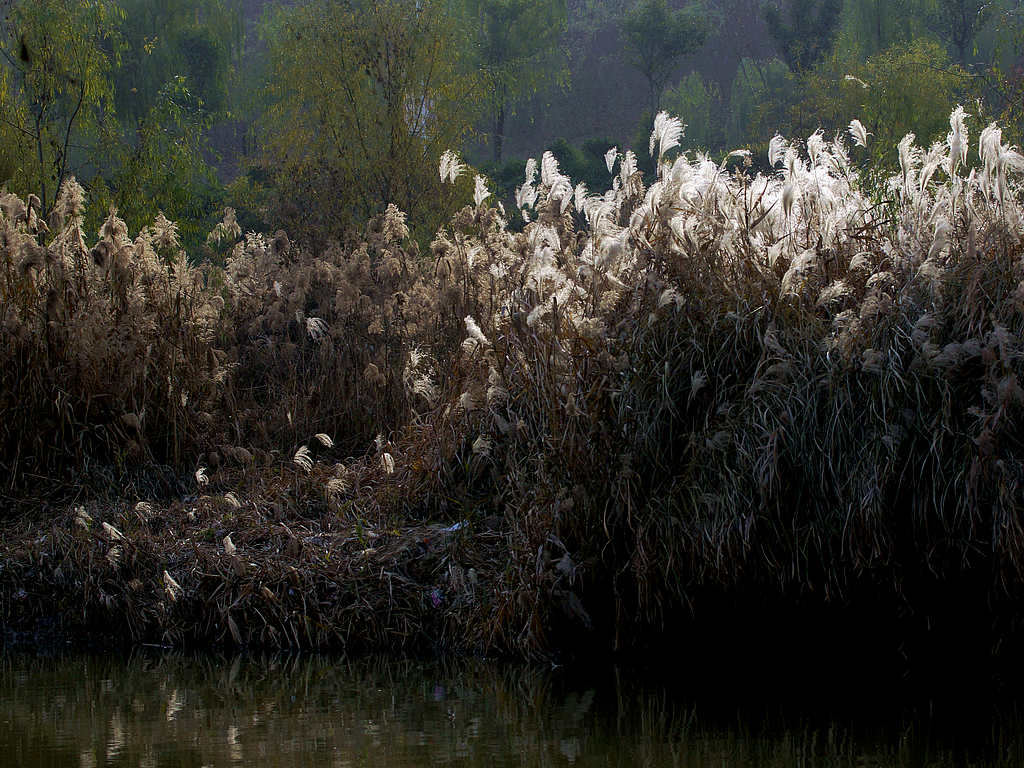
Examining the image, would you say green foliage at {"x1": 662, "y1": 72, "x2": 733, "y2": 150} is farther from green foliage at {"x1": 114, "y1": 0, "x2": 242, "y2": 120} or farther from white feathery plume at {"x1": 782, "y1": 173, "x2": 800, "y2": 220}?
white feathery plume at {"x1": 782, "y1": 173, "x2": 800, "y2": 220}

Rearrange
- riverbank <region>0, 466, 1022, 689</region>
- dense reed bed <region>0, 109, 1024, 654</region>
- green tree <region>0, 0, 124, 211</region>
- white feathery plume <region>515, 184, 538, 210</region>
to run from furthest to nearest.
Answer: green tree <region>0, 0, 124, 211</region> → white feathery plume <region>515, 184, 538, 210</region> → riverbank <region>0, 466, 1022, 689</region> → dense reed bed <region>0, 109, 1024, 654</region>

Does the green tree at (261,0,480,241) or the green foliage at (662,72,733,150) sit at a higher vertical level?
the green foliage at (662,72,733,150)

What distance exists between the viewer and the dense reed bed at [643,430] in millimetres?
4664

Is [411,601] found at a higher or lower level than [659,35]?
lower

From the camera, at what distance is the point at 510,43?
153 ft

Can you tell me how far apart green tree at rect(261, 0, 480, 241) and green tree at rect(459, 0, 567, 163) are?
24.6 m

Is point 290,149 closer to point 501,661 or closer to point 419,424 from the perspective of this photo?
point 419,424

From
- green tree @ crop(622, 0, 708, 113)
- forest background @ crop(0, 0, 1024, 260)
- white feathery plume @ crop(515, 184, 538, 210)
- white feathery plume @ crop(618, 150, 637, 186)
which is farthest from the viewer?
green tree @ crop(622, 0, 708, 113)

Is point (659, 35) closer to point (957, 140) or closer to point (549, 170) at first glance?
point (549, 170)

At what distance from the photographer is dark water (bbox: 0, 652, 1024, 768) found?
12.1ft

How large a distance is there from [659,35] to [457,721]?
4701 centimetres

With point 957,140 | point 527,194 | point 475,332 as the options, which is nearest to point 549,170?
point 527,194

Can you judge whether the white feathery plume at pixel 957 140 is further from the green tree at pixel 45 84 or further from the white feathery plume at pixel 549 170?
the green tree at pixel 45 84

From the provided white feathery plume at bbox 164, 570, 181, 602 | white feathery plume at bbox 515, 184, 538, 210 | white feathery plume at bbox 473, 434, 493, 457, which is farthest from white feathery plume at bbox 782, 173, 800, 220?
white feathery plume at bbox 164, 570, 181, 602
